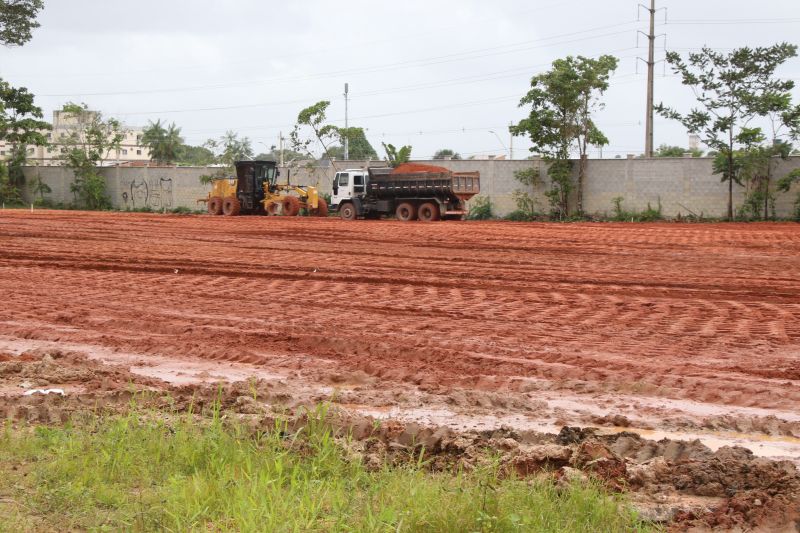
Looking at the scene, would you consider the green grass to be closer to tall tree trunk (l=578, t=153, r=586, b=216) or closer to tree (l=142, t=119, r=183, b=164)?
tall tree trunk (l=578, t=153, r=586, b=216)

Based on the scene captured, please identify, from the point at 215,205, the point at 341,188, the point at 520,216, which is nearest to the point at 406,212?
the point at 341,188

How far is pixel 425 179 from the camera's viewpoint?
3834cm

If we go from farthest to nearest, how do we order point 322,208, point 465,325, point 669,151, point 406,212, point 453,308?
point 669,151 < point 322,208 < point 406,212 < point 453,308 < point 465,325

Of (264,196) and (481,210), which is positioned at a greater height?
(264,196)

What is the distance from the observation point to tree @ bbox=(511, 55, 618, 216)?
42047 mm

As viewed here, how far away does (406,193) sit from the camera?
128ft

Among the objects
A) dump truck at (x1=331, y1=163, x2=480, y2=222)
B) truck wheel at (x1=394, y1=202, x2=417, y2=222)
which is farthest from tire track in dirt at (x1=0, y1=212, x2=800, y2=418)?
truck wheel at (x1=394, y1=202, x2=417, y2=222)

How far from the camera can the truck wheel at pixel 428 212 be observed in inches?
1512

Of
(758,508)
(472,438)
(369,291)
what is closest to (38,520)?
(472,438)

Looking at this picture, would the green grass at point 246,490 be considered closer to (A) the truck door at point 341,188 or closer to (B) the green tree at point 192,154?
(A) the truck door at point 341,188

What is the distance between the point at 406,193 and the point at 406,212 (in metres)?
0.81

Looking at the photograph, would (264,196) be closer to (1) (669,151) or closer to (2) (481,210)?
(2) (481,210)

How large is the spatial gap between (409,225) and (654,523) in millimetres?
29629

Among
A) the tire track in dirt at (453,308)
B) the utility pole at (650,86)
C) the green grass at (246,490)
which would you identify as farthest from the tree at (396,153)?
the green grass at (246,490)
